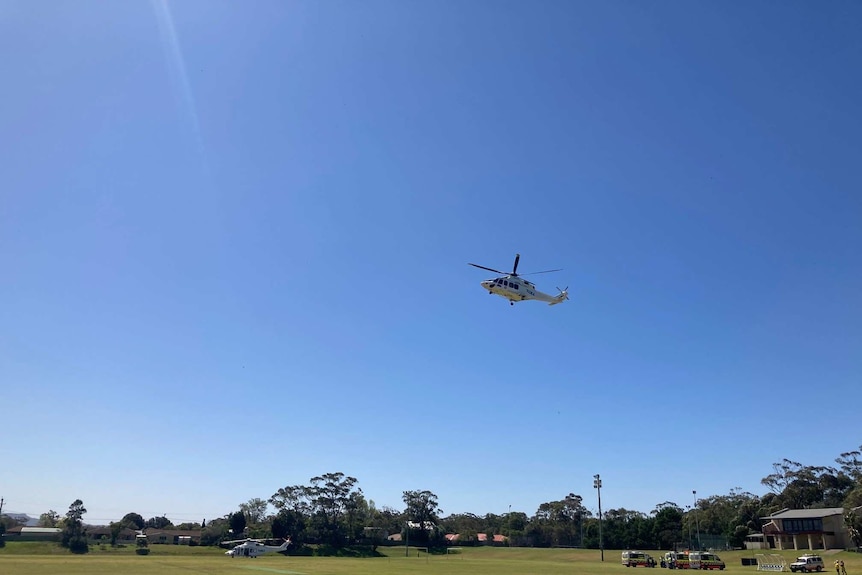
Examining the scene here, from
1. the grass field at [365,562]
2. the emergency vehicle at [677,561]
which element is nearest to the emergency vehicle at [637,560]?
the emergency vehicle at [677,561]

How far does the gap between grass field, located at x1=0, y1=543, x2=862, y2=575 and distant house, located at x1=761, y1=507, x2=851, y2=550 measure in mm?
8381

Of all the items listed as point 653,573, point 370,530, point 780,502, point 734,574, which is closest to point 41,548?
point 370,530

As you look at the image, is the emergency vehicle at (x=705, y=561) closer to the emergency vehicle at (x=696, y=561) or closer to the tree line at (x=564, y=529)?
the emergency vehicle at (x=696, y=561)

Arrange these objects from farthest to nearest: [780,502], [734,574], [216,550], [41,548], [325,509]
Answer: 1. [325,509]
2. [780,502]
3. [216,550]
4. [41,548]
5. [734,574]

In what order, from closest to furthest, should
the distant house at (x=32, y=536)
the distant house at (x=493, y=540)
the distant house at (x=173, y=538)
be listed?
1. the distant house at (x=32, y=536)
2. the distant house at (x=173, y=538)
3. the distant house at (x=493, y=540)

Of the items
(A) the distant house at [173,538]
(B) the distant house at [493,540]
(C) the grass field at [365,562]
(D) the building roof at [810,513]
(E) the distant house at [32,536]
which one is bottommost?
(B) the distant house at [493,540]

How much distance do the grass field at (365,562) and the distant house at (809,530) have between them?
8381 millimetres

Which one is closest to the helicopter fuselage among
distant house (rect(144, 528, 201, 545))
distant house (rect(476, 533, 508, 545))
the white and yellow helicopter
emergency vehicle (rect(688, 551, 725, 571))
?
the white and yellow helicopter

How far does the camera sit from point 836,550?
269 feet

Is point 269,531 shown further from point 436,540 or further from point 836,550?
point 836,550

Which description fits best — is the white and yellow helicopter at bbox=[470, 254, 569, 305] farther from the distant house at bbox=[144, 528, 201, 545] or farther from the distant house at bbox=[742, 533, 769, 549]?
the distant house at bbox=[144, 528, 201, 545]

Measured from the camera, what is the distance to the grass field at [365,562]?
55.4m

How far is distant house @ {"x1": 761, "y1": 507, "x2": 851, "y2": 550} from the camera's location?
86.4 metres

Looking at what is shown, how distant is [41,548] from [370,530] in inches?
2517
